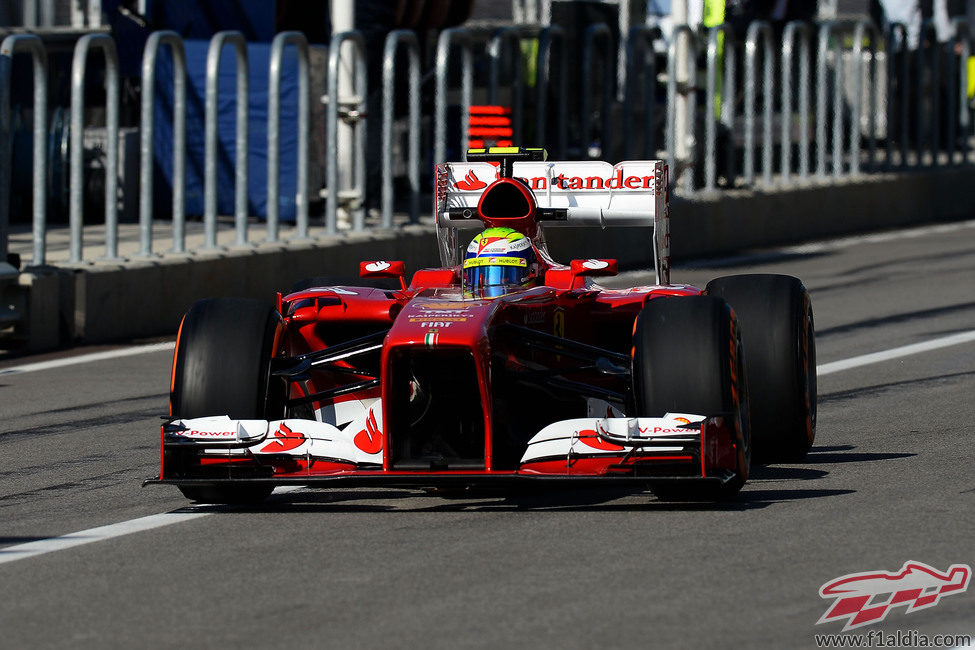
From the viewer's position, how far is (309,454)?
25.7ft

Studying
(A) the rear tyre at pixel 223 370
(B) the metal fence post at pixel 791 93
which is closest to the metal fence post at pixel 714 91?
(B) the metal fence post at pixel 791 93

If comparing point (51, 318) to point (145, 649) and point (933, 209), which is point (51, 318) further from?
point (933, 209)

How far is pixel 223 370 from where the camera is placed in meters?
8.04

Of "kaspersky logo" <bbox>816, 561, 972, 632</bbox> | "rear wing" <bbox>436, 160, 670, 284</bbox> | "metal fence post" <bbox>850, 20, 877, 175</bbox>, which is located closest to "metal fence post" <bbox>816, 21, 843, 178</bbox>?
"metal fence post" <bbox>850, 20, 877, 175</bbox>

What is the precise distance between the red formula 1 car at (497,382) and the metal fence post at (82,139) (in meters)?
5.49

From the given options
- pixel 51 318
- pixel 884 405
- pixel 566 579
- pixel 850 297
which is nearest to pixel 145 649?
pixel 566 579

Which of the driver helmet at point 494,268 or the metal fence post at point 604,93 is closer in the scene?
the driver helmet at point 494,268

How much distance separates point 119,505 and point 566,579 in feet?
8.38

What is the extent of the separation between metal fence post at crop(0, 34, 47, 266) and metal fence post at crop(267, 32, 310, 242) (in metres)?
2.48

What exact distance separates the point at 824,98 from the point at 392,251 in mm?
7721

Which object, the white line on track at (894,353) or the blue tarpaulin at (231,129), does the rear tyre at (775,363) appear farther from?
the blue tarpaulin at (231,129)

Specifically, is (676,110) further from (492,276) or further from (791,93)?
(492,276)

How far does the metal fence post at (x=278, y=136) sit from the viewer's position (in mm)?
16141

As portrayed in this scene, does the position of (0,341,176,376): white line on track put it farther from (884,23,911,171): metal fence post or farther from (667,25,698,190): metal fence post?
(884,23,911,171): metal fence post
